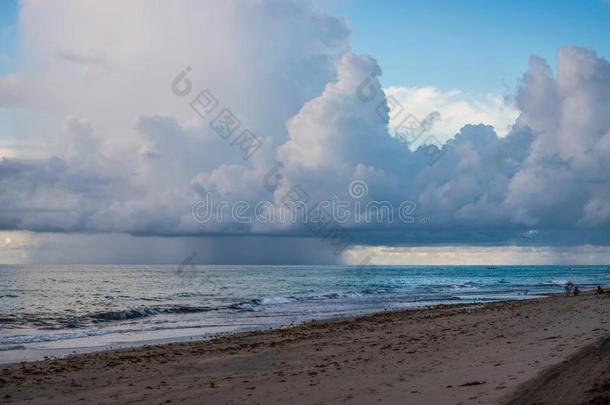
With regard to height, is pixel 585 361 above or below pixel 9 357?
above

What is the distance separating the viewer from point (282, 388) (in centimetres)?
1230

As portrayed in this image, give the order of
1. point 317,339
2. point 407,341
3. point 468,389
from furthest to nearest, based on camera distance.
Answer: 1. point 317,339
2. point 407,341
3. point 468,389

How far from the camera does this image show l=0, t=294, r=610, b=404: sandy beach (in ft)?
35.1

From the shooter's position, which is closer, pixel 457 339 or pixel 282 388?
pixel 282 388

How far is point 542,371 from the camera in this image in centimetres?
1161

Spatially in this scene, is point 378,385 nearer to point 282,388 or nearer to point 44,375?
point 282,388

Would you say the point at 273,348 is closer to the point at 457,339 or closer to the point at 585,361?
the point at 457,339

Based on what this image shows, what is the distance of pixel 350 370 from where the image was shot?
1418cm

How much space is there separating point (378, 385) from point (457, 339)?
866 cm

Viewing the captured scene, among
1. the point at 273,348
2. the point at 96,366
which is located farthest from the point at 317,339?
the point at 96,366

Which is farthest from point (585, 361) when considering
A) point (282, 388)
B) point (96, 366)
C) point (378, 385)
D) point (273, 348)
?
point (96, 366)

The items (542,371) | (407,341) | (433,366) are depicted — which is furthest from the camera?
(407,341)

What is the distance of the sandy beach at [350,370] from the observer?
10695mm

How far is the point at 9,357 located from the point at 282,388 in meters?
12.9
